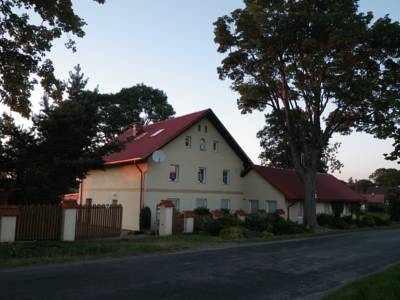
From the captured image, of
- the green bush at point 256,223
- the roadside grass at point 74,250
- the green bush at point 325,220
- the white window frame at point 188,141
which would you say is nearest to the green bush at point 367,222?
the green bush at point 325,220

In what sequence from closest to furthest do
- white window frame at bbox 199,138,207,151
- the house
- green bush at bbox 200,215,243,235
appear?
green bush at bbox 200,215,243,235, the house, white window frame at bbox 199,138,207,151

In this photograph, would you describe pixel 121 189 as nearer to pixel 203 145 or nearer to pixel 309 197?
pixel 203 145

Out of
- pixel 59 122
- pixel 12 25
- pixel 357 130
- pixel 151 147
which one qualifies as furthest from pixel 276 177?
pixel 12 25

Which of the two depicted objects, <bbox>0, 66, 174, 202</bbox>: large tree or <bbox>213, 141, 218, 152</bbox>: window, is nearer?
<bbox>0, 66, 174, 202</bbox>: large tree

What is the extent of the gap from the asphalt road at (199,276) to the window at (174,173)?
12630mm

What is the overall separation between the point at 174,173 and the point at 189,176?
4.17ft

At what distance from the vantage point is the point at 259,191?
32031 mm

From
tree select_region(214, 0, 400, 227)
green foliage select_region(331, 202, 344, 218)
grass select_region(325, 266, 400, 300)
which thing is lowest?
grass select_region(325, 266, 400, 300)

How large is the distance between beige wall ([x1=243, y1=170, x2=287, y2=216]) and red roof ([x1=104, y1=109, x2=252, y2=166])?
128 centimetres

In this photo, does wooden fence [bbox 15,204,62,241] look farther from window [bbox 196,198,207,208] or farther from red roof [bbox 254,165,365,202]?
red roof [bbox 254,165,365,202]

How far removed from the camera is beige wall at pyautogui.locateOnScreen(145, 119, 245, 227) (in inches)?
1039

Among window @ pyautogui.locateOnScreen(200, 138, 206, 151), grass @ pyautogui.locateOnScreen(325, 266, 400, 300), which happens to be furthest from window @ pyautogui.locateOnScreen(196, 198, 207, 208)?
grass @ pyautogui.locateOnScreen(325, 266, 400, 300)

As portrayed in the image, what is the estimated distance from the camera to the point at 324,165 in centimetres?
5634

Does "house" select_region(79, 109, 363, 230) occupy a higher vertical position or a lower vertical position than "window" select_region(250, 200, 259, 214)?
higher
